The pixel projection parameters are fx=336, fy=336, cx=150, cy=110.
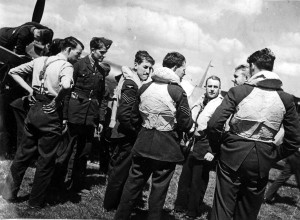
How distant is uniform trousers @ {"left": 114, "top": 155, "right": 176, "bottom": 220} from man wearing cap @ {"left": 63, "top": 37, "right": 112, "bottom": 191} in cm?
137

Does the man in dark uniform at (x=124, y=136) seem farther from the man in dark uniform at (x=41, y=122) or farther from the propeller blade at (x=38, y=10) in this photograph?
the propeller blade at (x=38, y=10)

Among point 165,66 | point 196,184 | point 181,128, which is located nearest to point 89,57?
point 165,66

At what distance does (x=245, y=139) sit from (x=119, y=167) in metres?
1.80

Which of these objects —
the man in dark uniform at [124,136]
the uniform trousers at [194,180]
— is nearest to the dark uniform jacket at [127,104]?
the man in dark uniform at [124,136]

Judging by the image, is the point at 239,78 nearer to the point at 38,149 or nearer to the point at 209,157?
the point at 209,157

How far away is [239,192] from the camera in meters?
3.49

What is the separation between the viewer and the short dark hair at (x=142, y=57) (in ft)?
14.5

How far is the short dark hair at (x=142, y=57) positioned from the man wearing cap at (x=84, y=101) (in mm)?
621

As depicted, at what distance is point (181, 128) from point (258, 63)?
1062mm

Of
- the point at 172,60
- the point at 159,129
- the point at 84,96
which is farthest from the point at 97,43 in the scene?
the point at 159,129

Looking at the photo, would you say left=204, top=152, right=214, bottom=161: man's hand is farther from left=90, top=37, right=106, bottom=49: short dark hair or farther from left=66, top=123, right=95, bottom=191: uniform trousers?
left=90, top=37, right=106, bottom=49: short dark hair

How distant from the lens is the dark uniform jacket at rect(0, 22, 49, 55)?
6.18 metres

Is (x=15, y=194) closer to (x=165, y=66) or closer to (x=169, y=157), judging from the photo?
(x=169, y=157)

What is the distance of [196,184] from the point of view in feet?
16.1
